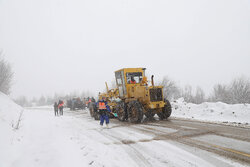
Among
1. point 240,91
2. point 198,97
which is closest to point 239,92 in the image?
point 240,91

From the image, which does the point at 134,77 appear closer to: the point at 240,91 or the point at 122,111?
the point at 122,111

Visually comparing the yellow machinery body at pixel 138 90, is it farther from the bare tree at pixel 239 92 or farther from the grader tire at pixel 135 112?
the bare tree at pixel 239 92

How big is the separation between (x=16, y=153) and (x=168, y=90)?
Result: 113 ft

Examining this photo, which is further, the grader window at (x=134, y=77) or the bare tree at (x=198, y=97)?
the bare tree at (x=198, y=97)

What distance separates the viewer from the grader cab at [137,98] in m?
9.39

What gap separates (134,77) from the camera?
11195 mm

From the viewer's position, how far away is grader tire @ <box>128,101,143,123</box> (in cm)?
914

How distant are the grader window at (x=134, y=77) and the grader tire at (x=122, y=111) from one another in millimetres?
1459

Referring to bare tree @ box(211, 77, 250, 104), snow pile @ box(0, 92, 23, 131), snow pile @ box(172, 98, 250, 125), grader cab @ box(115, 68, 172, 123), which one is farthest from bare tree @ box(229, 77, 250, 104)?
snow pile @ box(0, 92, 23, 131)

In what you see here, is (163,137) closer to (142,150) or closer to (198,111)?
(142,150)

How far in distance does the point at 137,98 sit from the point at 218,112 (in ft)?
16.0

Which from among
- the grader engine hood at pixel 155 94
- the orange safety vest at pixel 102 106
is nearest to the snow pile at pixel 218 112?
the grader engine hood at pixel 155 94

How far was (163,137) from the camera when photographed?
605cm

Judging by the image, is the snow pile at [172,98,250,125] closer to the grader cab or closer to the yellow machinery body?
the grader cab
